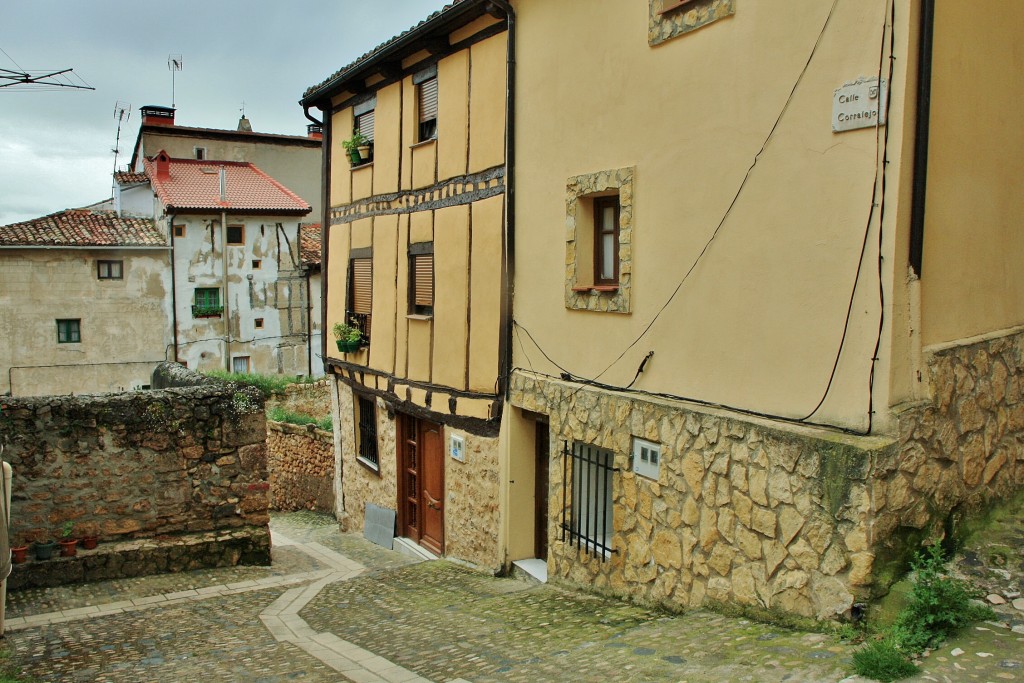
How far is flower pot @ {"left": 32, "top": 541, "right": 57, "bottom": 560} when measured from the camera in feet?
28.7

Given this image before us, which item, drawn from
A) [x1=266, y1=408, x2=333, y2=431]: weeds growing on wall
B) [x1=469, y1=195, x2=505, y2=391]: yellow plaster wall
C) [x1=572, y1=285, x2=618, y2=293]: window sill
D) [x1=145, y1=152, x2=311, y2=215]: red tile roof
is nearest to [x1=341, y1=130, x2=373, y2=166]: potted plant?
[x1=469, y1=195, x2=505, y2=391]: yellow plaster wall

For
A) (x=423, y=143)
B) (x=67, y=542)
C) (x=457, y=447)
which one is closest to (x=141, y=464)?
(x=67, y=542)

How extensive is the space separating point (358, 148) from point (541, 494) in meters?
6.74

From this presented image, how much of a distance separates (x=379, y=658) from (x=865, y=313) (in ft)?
15.0

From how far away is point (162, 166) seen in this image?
29.2 meters

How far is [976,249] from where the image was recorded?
6.05 meters

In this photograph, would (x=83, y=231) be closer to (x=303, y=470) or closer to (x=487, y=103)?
(x=303, y=470)

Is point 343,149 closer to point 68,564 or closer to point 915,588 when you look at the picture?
point 68,564

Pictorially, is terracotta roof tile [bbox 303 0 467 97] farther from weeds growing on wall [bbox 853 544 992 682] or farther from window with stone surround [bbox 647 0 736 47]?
weeds growing on wall [bbox 853 544 992 682]

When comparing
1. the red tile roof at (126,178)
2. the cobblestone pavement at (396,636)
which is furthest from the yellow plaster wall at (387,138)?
the red tile roof at (126,178)

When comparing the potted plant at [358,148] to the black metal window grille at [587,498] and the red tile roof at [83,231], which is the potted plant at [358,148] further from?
the red tile roof at [83,231]

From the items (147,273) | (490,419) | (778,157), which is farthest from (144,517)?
(147,273)

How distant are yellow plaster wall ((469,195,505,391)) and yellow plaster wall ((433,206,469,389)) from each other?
0.20 meters

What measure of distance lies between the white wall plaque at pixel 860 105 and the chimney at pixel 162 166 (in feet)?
92.0
